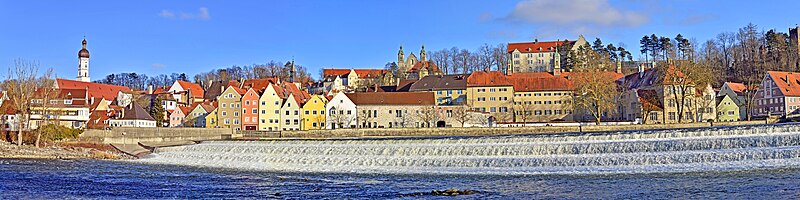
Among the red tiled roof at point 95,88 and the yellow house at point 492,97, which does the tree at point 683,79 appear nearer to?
the yellow house at point 492,97

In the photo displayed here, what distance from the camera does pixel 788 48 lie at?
104938mm

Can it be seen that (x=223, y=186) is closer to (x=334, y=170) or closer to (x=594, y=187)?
(x=334, y=170)

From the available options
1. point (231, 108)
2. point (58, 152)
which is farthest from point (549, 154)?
point (231, 108)

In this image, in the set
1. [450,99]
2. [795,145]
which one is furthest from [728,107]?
[795,145]

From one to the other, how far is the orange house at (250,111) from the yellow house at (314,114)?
5.23 m

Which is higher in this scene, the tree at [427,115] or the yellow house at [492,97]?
the yellow house at [492,97]

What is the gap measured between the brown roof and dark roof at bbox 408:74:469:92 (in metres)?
12.7

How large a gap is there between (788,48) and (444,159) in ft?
287

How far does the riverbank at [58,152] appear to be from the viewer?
48906 mm

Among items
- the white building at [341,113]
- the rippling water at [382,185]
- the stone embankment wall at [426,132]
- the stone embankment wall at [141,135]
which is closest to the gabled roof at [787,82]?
the stone embankment wall at [426,132]

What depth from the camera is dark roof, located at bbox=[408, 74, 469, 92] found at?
9219cm

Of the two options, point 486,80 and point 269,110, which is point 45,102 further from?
point 486,80

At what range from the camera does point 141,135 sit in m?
58.7

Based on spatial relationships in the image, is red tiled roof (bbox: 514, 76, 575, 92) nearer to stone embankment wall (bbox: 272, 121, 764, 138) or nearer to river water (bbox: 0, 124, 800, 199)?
stone embankment wall (bbox: 272, 121, 764, 138)
